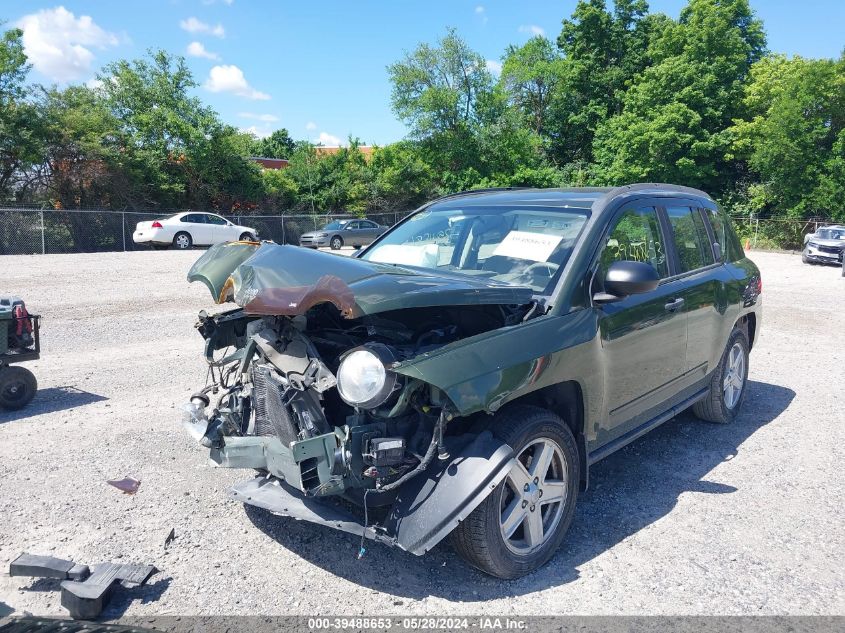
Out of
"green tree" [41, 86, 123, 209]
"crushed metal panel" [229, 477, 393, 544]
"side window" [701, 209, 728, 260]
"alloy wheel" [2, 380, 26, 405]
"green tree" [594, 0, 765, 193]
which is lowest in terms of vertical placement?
"alloy wheel" [2, 380, 26, 405]

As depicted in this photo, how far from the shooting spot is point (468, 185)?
42.1 m

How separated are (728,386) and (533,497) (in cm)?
328

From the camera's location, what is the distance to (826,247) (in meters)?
24.9

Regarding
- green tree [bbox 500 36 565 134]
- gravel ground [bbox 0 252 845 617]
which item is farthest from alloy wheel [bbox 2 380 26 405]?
green tree [bbox 500 36 565 134]

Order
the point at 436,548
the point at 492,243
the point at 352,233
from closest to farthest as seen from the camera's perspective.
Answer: the point at 436,548 → the point at 492,243 → the point at 352,233

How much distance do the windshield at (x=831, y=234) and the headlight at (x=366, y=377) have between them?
2811 centimetres

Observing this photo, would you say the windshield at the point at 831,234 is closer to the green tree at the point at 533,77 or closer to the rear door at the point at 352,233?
the rear door at the point at 352,233

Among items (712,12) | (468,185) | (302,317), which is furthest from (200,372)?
(712,12)

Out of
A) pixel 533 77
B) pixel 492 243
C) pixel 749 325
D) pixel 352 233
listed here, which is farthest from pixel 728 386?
pixel 533 77

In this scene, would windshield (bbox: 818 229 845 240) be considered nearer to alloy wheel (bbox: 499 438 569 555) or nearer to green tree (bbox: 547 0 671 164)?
green tree (bbox: 547 0 671 164)

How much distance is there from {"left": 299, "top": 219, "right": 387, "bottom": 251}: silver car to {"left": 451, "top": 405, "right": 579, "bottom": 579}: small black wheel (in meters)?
26.2

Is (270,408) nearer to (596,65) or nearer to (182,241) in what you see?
(182,241)

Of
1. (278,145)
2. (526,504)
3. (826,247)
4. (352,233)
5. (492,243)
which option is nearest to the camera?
(526,504)

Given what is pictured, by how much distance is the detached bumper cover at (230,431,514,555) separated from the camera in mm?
2828
